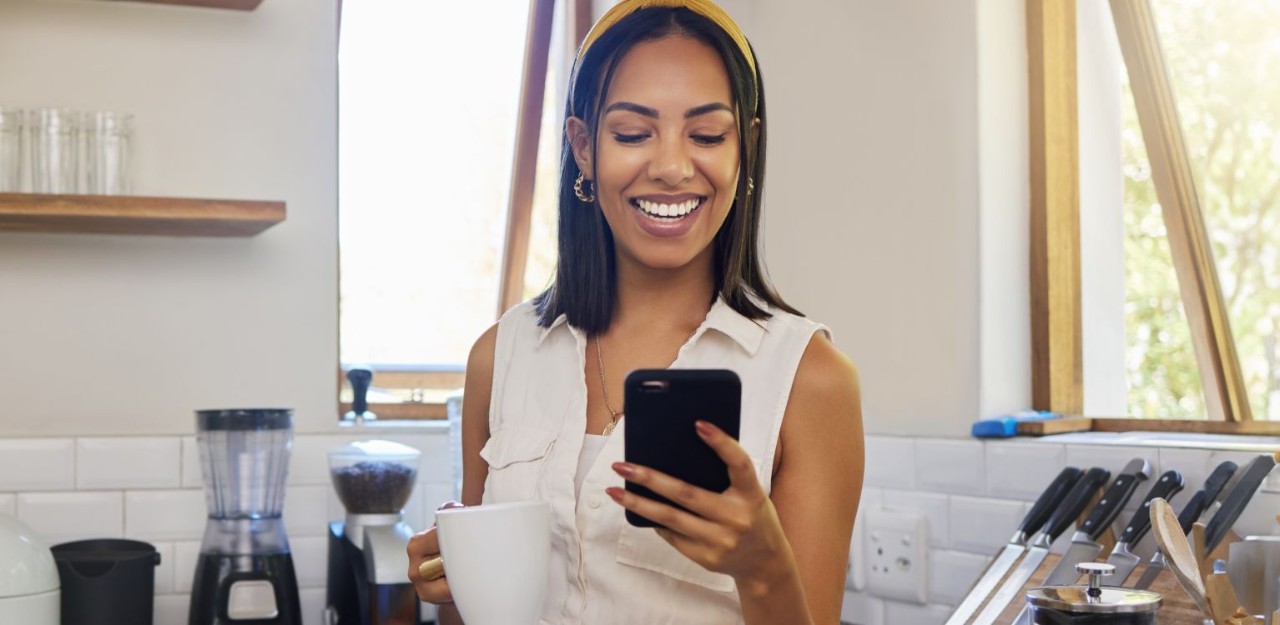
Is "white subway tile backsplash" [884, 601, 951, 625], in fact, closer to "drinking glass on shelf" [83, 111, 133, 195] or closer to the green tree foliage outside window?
the green tree foliage outside window

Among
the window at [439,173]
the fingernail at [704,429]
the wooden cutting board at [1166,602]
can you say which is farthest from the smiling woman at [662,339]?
the window at [439,173]

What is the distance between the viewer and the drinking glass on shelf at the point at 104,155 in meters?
2.25

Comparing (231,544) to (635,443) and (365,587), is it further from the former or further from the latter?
(635,443)

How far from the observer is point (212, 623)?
2115mm

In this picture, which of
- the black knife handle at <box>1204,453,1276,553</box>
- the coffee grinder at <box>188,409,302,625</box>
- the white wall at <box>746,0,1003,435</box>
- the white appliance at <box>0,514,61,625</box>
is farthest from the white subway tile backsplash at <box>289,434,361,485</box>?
the black knife handle at <box>1204,453,1276,553</box>

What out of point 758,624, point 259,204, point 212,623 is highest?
point 259,204

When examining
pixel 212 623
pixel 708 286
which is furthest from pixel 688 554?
pixel 212 623

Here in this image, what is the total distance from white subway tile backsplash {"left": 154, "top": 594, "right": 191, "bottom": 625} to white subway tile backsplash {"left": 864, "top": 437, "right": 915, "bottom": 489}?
129cm

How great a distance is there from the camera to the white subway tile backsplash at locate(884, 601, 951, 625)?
2041mm

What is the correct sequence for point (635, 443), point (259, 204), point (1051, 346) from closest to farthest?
point (635, 443) < point (1051, 346) < point (259, 204)

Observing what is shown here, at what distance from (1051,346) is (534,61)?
60.0 inches

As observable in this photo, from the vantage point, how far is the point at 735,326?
4.42 feet

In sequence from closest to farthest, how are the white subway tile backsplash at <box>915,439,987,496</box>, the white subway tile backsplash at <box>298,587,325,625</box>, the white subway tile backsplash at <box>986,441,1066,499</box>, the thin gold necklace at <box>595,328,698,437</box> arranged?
the thin gold necklace at <box>595,328,698,437</box> → the white subway tile backsplash at <box>986,441,1066,499</box> → the white subway tile backsplash at <box>915,439,987,496</box> → the white subway tile backsplash at <box>298,587,325,625</box>

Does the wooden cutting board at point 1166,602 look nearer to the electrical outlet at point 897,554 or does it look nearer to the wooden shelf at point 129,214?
the electrical outlet at point 897,554
